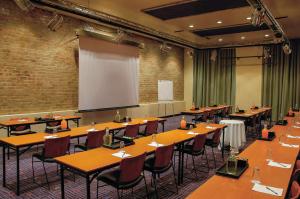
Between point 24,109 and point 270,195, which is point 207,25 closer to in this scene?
point 24,109

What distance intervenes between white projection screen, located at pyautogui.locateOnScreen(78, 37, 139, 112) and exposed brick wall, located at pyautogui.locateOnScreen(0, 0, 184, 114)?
366mm

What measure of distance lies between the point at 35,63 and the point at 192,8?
14.9 feet

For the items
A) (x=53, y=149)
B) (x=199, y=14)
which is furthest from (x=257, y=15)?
(x=53, y=149)

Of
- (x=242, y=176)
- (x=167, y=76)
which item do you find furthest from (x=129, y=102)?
(x=242, y=176)

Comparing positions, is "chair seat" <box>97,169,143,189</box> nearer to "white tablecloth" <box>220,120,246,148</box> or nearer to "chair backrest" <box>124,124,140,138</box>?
A: "chair backrest" <box>124,124,140,138</box>

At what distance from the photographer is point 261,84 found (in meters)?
11.8

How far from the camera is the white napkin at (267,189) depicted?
2.05m

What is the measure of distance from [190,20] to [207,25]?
0.96 meters

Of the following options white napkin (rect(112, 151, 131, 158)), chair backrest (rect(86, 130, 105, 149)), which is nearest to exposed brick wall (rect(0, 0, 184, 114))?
chair backrest (rect(86, 130, 105, 149))

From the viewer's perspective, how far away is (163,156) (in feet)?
11.2

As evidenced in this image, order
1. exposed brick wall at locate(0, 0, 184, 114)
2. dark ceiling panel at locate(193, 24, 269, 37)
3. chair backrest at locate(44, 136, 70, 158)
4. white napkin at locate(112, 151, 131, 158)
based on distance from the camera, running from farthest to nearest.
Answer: dark ceiling panel at locate(193, 24, 269, 37)
exposed brick wall at locate(0, 0, 184, 114)
chair backrest at locate(44, 136, 70, 158)
white napkin at locate(112, 151, 131, 158)

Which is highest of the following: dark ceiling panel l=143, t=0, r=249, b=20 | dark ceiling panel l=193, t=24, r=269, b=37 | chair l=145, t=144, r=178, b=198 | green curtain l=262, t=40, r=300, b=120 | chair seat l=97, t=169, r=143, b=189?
dark ceiling panel l=193, t=24, r=269, b=37

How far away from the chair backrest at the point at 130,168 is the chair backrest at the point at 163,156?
0.35 meters

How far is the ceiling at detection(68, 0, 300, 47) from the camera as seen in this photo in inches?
260
